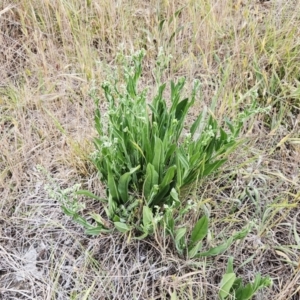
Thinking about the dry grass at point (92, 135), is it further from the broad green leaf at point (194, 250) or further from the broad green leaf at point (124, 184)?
→ the broad green leaf at point (124, 184)

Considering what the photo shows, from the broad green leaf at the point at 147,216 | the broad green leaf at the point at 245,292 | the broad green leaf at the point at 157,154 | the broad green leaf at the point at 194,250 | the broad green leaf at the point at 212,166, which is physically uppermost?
the broad green leaf at the point at 157,154

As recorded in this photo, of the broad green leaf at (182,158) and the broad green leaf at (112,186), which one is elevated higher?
the broad green leaf at (182,158)

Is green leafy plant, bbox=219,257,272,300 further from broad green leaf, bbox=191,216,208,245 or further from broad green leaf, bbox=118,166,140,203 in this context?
broad green leaf, bbox=118,166,140,203

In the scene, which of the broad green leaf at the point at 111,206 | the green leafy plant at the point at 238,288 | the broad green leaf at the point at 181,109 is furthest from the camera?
the broad green leaf at the point at 181,109

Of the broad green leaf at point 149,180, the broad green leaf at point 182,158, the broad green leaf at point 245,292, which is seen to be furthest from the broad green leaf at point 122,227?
the broad green leaf at point 245,292

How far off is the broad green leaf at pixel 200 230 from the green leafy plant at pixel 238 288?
10 centimetres

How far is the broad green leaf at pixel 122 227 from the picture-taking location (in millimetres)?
1163

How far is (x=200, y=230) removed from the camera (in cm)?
116

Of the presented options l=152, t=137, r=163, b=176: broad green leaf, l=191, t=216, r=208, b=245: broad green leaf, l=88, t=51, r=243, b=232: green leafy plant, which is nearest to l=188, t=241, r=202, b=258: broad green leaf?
l=191, t=216, r=208, b=245: broad green leaf

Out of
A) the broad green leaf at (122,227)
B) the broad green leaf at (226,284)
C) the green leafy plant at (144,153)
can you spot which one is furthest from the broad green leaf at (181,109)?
the broad green leaf at (226,284)

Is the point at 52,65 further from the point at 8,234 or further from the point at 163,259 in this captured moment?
the point at 163,259

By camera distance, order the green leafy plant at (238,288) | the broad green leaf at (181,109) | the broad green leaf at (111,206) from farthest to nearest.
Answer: the broad green leaf at (181,109)
the broad green leaf at (111,206)
the green leafy plant at (238,288)

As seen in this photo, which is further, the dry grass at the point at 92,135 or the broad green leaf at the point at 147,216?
the dry grass at the point at 92,135

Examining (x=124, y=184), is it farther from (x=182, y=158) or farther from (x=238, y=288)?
(x=238, y=288)
